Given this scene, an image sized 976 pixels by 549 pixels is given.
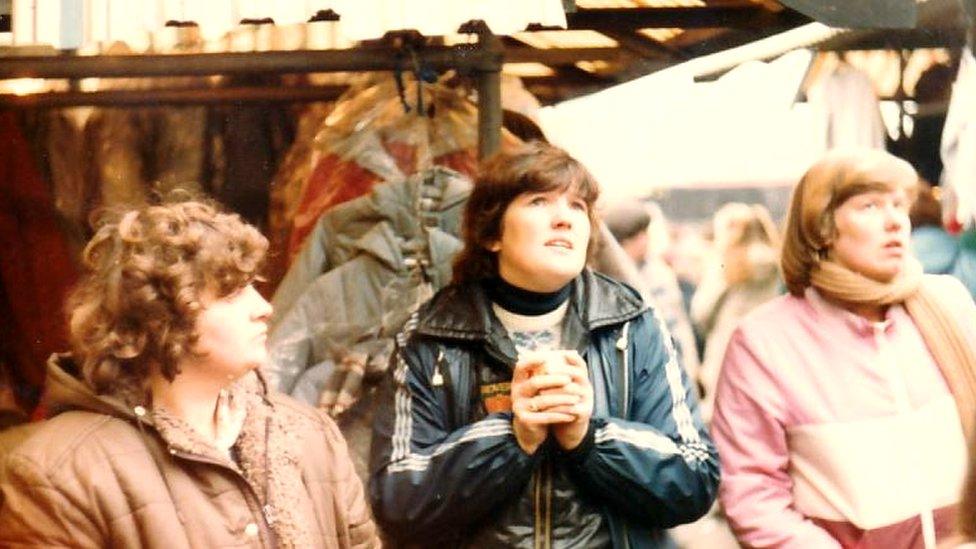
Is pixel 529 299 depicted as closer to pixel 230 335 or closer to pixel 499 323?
pixel 499 323

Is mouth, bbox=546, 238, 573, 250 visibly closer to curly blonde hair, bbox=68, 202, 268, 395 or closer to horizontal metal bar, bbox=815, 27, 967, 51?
curly blonde hair, bbox=68, 202, 268, 395

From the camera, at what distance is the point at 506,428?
159 inches

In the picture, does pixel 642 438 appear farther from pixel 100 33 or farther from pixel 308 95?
pixel 100 33

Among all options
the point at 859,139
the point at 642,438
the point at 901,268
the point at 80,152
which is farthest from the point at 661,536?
the point at 80,152

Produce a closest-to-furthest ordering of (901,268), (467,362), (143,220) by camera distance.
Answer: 1. (143,220)
2. (467,362)
3. (901,268)

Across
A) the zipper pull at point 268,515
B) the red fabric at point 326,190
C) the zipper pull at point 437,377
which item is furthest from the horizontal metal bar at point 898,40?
the zipper pull at point 268,515

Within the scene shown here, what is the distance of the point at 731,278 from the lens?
4703 millimetres

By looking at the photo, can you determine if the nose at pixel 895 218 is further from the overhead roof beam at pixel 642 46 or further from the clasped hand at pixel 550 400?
the clasped hand at pixel 550 400

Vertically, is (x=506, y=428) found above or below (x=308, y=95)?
below

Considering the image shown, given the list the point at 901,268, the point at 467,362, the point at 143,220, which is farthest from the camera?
the point at 901,268

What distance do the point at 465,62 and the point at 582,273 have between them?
713 mm

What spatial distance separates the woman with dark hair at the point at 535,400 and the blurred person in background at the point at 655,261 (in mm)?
374

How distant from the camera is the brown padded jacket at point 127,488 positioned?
3.61 metres

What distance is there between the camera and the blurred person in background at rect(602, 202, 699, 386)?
183 inches
